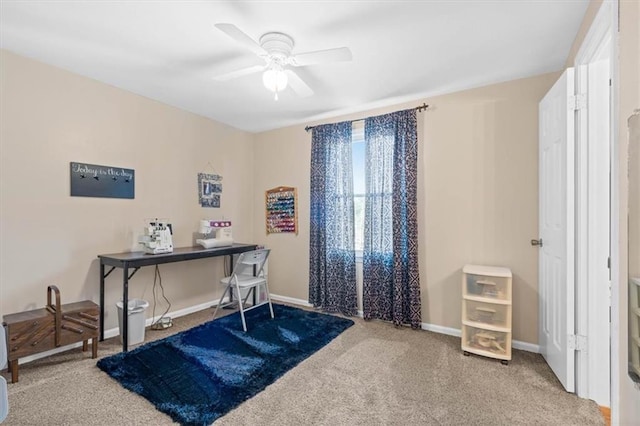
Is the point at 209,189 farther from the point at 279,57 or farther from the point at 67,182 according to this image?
the point at 279,57

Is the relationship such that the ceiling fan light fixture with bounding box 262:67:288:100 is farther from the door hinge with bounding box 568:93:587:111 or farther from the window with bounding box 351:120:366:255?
the door hinge with bounding box 568:93:587:111

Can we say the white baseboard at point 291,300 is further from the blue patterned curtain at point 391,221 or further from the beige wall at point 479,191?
the beige wall at point 479,191

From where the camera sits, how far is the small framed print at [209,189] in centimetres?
384

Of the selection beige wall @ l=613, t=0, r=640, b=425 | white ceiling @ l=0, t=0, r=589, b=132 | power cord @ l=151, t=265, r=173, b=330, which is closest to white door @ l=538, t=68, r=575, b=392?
white ceiling @ l=0, t=0, r=589, b=132

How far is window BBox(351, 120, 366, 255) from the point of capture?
3.64m

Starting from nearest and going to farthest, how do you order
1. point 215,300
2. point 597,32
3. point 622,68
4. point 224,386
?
point 622,68 → point 597,32 → point 224,386 → point 215,300

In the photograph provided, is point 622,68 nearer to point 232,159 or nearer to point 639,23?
point 639,23

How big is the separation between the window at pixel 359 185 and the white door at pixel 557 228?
5.64ft

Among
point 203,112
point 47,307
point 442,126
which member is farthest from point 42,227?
point 442,126

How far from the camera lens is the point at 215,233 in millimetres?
3809

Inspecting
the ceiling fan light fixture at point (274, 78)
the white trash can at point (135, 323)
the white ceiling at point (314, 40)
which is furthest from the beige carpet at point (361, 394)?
the white ceiling at point (314, 40)

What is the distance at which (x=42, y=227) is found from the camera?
256 centimetres

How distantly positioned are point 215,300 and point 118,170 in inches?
77.1

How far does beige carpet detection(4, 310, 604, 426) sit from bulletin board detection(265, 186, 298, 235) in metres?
1.92
